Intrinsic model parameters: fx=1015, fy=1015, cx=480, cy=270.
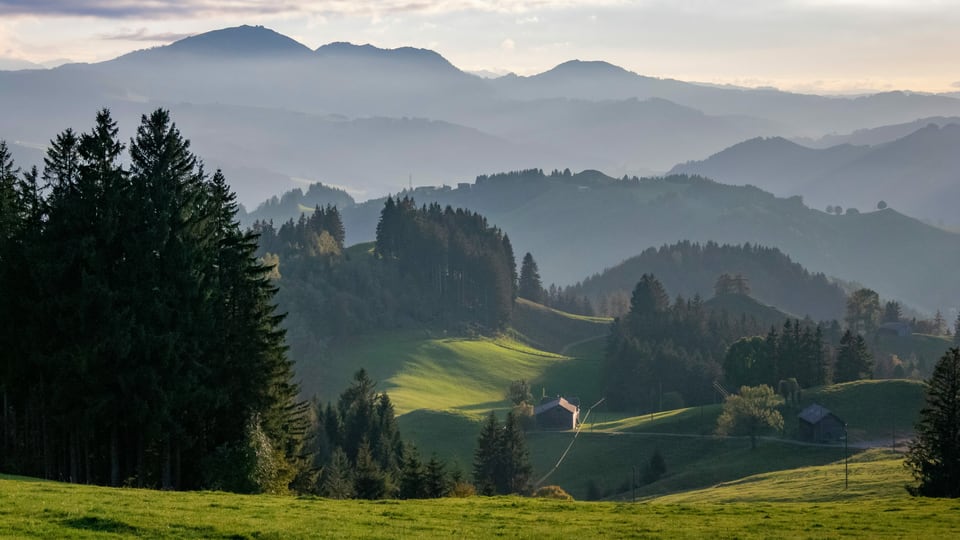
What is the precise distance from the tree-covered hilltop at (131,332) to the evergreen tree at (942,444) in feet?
117

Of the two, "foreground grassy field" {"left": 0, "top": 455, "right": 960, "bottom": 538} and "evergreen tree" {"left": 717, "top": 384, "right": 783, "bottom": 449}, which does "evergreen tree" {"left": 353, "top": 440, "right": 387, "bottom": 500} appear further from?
"evergreen tree" {"left": 717, "top": 384, "right": 783, "bottom": 449}

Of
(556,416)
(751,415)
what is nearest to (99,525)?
(751,415)

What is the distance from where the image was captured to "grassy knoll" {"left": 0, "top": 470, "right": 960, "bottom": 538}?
29438mm

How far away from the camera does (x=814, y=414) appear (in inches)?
4272

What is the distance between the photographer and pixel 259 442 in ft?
164

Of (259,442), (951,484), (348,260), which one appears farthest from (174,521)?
(348,260)

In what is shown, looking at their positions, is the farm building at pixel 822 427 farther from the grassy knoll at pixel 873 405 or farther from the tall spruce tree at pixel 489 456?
the tall spruce tree at pixel 489 456

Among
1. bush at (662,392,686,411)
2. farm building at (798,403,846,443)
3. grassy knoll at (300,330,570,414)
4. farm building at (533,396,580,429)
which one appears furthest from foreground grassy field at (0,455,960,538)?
bush at (662,392,686,411)

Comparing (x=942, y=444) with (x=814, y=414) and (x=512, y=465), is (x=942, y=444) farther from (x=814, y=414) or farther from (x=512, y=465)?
(x=814, y=414)

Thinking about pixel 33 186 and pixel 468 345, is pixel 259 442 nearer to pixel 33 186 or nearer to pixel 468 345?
pixel 33 186

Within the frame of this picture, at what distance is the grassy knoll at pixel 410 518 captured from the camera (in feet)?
96.6

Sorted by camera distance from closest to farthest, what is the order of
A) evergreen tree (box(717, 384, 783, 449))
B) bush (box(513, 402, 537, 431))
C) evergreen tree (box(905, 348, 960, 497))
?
evergreen tree (box(905, 348, 960, 497)) < evergreen tree (box(717, 384, 783, 449)) < bush (box(513, 402, 537, 431))

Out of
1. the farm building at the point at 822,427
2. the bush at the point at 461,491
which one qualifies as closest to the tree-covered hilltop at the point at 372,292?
the farm building at the point at 822,427

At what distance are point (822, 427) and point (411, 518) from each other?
270 ft
